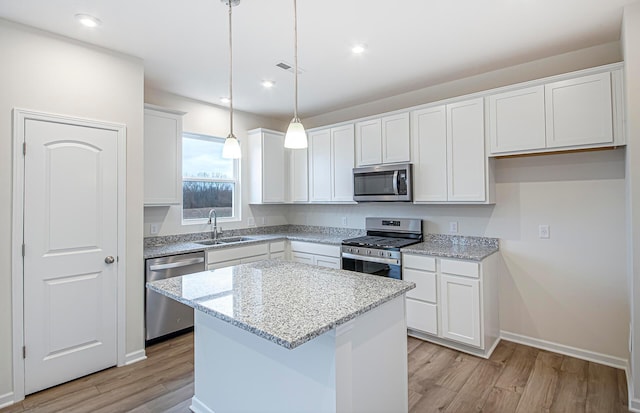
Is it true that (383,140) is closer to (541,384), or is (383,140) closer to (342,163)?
(342,163)

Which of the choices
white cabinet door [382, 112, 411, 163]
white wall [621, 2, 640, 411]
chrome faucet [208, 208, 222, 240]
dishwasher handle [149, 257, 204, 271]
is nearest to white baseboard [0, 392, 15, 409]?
dishwasher handle [149, 257, 204, 271]

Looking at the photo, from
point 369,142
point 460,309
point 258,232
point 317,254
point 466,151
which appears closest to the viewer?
point 460,309

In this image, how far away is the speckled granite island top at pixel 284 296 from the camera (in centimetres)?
128

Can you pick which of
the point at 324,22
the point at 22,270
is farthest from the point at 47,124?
the point at 324,22

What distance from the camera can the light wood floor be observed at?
2227 millimetres

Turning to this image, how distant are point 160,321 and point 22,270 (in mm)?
1242

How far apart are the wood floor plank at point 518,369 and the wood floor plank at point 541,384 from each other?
0.11 feet

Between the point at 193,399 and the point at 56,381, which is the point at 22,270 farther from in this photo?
the point at 193,399

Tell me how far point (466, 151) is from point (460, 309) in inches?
58.8

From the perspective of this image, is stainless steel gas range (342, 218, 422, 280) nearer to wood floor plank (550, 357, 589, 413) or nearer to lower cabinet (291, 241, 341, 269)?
lower cabinet (291, 241, 341, 269)

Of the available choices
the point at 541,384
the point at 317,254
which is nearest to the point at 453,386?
the point at 541,384

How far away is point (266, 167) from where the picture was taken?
4559mm

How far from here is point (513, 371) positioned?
2.66 metres

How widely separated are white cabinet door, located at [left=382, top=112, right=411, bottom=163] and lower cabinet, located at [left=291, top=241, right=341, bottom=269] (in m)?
1.24
